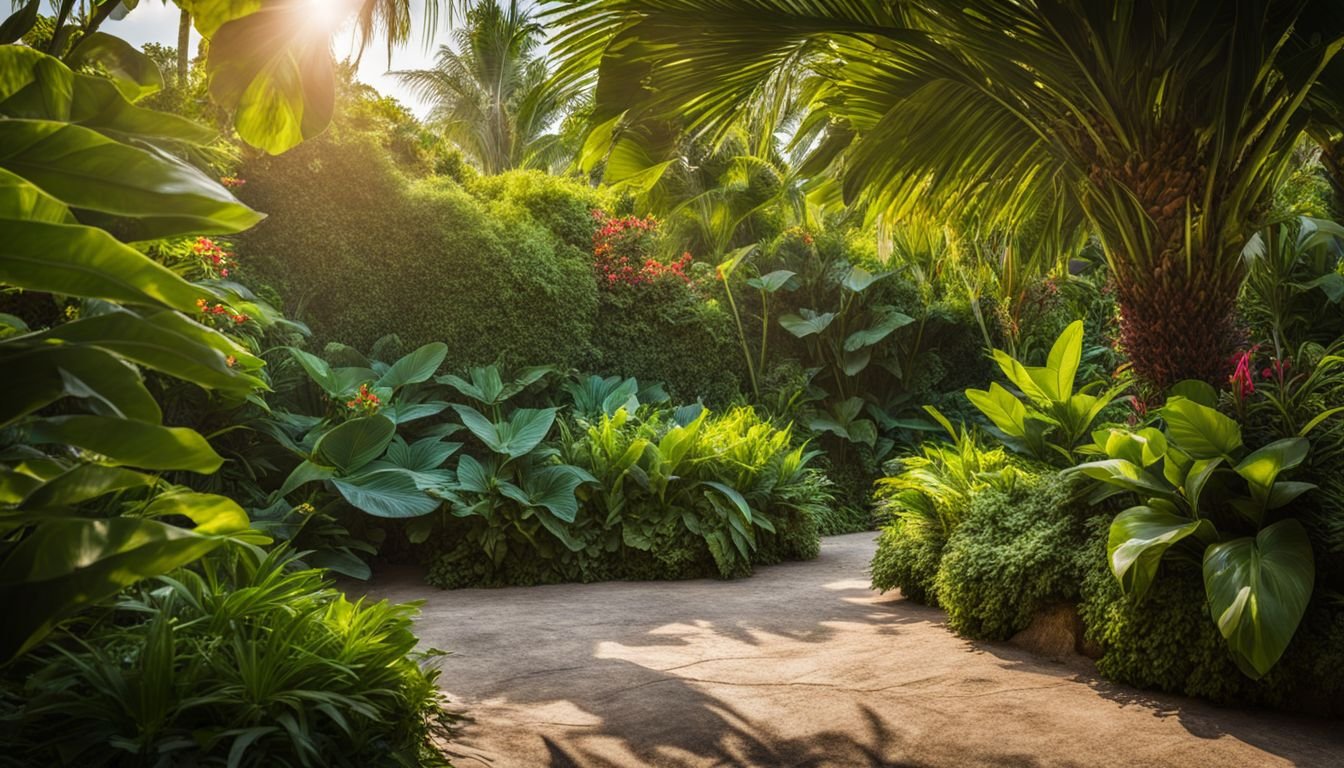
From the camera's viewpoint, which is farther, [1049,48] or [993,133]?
A: [993,133]

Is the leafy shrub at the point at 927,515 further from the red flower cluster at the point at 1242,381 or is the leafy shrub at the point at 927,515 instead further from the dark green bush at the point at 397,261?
the dark green bush at the point at 397,261

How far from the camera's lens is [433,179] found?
26.8ft

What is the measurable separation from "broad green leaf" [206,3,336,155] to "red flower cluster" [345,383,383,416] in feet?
12.6

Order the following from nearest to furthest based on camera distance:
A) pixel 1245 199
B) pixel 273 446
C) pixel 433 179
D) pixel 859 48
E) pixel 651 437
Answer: pixel 1245 199 < pixel 859 48 < pixel 273 446 < pixel 651 437 < pixel 433 179

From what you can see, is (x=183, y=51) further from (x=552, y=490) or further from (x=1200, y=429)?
(x=1200, y=429)

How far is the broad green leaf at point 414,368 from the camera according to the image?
21.7 ft

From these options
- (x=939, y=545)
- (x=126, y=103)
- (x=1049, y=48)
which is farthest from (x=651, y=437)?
(x=126, y=103)

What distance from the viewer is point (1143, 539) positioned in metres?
3.22

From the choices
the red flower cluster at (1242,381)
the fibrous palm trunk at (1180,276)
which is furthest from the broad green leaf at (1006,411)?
the red flower cluster at (1242,381)

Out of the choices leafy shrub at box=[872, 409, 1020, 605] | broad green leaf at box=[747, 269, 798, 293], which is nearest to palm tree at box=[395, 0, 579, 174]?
broad green leaf at box=[747, 269, 798, 293]

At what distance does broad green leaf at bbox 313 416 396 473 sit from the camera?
221 inches

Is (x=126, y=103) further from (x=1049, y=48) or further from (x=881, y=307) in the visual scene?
(x=881, y=307)

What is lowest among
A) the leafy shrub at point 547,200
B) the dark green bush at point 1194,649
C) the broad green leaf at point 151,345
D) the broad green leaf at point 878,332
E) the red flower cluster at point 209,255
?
the dark green bush at point 1194,649

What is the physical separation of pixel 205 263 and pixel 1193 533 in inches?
207
